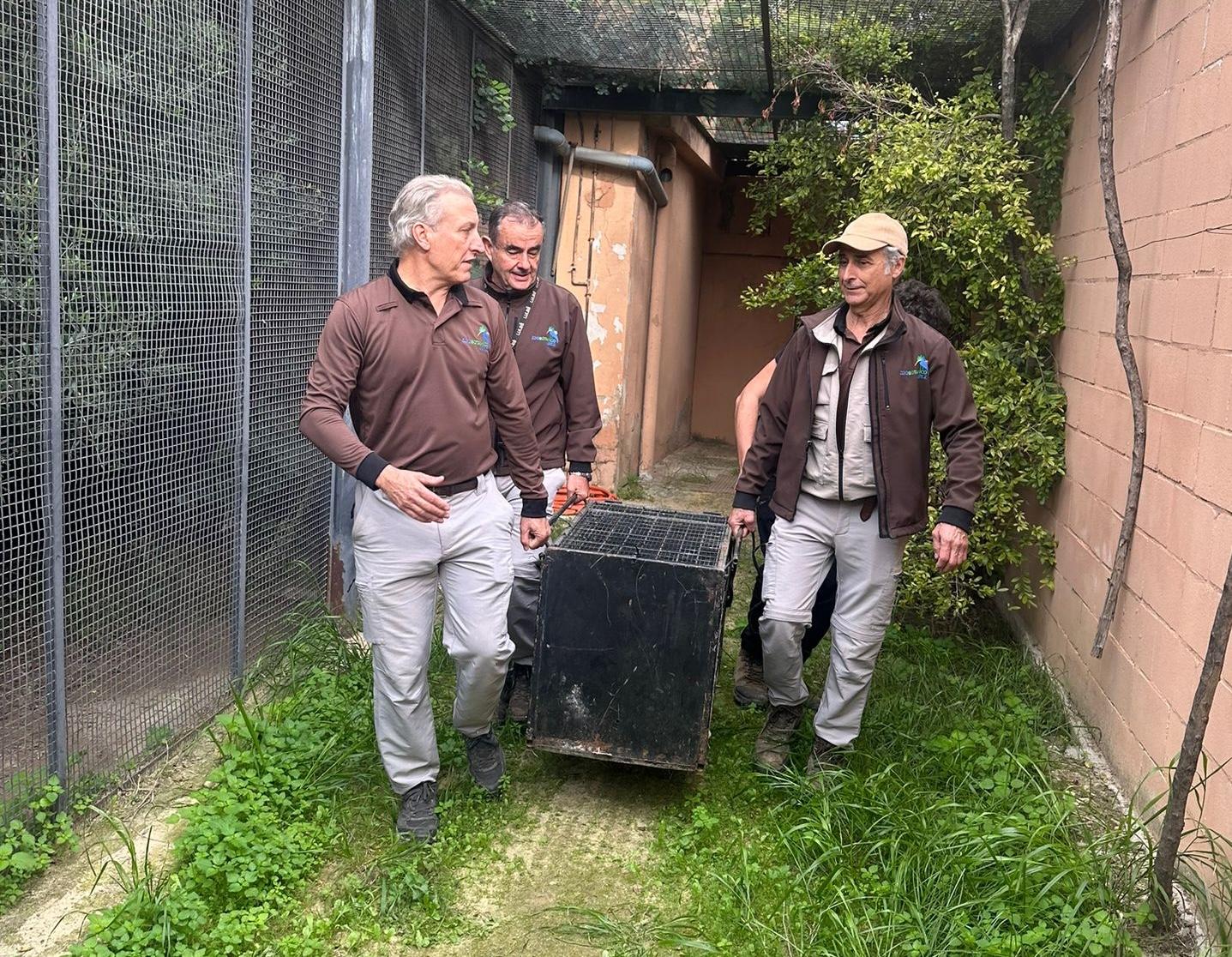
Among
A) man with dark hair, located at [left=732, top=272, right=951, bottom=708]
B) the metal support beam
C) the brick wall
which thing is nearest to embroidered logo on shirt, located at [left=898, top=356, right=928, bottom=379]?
man with dark hair, located at [left=732, top=272, right=951, bottom=708]

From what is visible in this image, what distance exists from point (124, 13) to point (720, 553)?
7.67 feet

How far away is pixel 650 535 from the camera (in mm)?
3682

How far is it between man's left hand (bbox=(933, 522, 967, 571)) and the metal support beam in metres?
3.99

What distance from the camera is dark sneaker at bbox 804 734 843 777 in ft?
11.7

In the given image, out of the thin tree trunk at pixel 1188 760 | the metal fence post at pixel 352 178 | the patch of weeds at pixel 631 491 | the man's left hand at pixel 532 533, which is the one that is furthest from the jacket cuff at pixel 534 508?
the patch of weeds at pixel 631 491

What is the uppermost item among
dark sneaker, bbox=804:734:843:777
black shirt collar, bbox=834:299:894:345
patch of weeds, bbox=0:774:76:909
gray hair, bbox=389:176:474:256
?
gray hair, bbox=389:176:474:256

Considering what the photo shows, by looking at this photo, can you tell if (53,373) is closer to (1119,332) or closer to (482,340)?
(482,340)

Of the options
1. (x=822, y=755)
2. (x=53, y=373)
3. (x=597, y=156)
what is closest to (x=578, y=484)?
(x=822, y=755)

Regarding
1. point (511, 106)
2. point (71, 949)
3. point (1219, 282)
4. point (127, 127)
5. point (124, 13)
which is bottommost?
point (71, 949)

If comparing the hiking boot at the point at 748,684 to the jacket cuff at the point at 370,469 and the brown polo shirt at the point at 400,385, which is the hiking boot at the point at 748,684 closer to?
the brown polo shirt at the point at 400,385

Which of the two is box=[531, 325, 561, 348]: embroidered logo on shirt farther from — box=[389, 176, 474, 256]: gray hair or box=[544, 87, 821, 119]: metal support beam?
box=[544, 87, 821, 119]: metal support beam

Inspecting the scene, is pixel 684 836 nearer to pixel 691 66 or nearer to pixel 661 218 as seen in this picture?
pixel 691 66

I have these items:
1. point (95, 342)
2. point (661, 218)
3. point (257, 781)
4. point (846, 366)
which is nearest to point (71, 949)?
point (257, 781)

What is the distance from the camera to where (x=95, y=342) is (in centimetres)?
299
